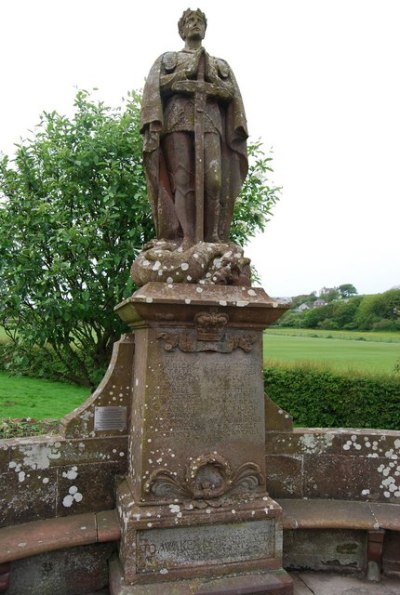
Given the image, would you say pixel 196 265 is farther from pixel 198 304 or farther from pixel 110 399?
pixel 110 399

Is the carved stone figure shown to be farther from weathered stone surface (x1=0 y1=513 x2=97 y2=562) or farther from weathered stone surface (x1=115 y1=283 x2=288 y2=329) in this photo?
weathered stone surface (x1=0 y1=513 x2=97 y2=562)

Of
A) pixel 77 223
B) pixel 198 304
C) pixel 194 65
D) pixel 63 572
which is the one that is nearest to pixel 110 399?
pixel 198 304

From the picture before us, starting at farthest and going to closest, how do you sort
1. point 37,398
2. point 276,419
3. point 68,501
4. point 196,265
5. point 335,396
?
point 37,398
point 335,396
point 276,419
point 68,501
point 196,265

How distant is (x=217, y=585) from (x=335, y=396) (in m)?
8.33

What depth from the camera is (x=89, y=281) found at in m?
8.60

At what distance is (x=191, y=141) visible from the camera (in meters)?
4.16

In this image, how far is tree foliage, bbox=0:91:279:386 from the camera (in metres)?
8.28

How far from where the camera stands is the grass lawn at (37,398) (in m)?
10.5

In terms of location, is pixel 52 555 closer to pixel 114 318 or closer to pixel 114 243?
pixel 114 318

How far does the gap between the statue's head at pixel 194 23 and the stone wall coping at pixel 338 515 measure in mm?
4072

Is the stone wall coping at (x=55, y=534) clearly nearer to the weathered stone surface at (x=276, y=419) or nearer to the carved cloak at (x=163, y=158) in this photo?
the weathered stone surface at (x=276, y=419)

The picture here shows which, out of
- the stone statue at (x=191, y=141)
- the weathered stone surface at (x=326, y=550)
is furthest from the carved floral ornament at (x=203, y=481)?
the stone statue at (x=191, y=141)

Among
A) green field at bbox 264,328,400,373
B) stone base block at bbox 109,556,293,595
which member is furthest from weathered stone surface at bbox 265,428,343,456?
green field at bbox 264,328,400,373

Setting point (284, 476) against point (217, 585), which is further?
point (284, 476)
